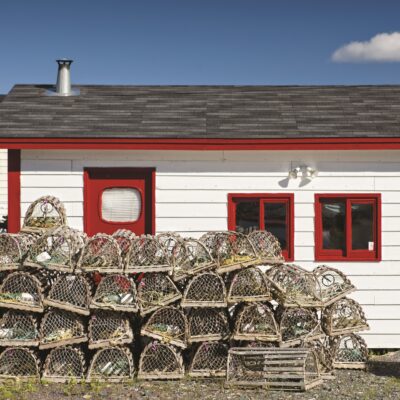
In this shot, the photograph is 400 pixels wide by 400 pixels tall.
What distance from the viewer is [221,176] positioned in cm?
1188

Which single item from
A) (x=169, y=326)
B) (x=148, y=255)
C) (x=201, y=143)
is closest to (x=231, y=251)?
(x=148, y=255)

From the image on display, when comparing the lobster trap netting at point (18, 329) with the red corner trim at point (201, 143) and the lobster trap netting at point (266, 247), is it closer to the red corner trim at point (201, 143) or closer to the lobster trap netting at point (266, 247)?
the red corner trim at point (201, 143)

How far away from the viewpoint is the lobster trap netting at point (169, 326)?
9.79 metres

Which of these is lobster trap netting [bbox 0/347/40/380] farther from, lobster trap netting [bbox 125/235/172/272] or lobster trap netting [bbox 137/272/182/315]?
lobster trap netting [bbox 125/235/172/272]

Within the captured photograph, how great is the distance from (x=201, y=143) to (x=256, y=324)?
124 inches

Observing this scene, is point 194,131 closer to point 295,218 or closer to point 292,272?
point 295,218

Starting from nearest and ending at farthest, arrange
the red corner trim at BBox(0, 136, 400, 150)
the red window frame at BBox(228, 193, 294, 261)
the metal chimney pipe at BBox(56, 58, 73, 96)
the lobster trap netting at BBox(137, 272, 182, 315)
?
1. the lobster trap netting at BBox(137, 272, 182, 315)
2. the red corner trim at BBox(0, 136, 400, 150)
3. the red window frame at BBox(228, 193, 294, 261)
4. the metal chimney pipe at BBox(56, 58, 73, 96)

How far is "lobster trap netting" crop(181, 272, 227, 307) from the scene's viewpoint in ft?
32.2

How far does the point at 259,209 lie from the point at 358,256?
1.75 metres

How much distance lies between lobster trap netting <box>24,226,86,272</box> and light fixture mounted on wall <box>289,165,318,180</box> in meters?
3.73

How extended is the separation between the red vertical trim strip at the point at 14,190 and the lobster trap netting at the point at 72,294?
2.31 metres

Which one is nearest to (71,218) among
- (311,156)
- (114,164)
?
(114,164)

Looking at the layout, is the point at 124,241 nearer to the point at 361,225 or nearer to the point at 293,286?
the point at 293,286

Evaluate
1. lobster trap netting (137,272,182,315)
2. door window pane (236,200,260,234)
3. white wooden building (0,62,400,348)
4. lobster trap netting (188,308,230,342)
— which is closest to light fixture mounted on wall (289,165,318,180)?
white wooden building (0,62,400,348)
